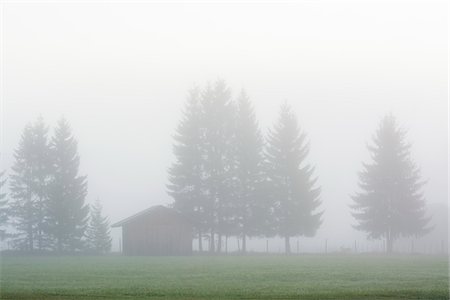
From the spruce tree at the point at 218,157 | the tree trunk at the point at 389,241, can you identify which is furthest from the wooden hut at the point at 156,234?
the tree trunk at the point at 389,241

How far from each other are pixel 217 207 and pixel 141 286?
37.1m

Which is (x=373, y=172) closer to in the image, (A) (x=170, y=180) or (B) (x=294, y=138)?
(B) (x=294, y=138)

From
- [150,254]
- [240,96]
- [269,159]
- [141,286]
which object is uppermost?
[240,96]

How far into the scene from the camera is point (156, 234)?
60.2 metres

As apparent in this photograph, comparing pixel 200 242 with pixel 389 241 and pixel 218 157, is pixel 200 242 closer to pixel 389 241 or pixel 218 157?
pixel 218 157

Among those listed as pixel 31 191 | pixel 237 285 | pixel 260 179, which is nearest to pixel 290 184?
pixel 260 179

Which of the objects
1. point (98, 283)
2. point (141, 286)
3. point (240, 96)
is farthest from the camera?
point (240, 96)

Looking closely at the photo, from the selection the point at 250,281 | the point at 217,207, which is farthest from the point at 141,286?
the point at 217,207

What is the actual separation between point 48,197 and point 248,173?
19.0m

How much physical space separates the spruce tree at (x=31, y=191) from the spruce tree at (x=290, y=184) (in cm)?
2137

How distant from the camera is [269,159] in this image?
6094cm

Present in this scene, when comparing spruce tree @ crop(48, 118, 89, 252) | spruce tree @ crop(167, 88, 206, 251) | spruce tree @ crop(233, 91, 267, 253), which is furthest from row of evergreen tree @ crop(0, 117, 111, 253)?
spruce tree @ crop(233, 91, 267, 253)

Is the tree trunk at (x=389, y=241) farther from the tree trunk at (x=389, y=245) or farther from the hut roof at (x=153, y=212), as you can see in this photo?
the hut roof at (x=153, y=212)

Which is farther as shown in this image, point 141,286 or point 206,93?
point 206,93
